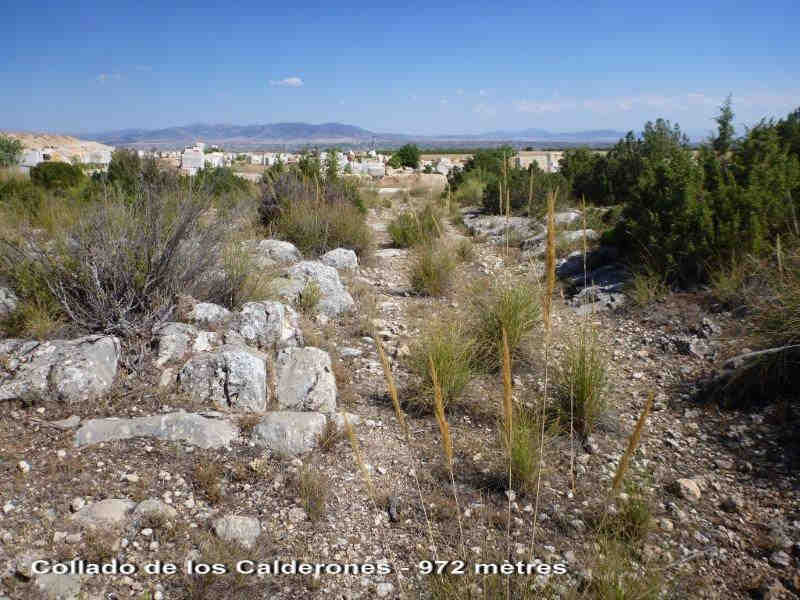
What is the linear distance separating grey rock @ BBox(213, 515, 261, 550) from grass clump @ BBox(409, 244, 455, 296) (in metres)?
3.44

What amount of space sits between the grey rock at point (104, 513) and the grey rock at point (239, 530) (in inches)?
15.2

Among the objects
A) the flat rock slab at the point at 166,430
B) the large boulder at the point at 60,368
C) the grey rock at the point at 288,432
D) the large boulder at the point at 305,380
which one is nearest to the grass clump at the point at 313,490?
the grey rock at the point at 288,432

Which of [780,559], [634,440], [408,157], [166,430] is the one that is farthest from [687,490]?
[408,157]

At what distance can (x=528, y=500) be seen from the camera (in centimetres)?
246

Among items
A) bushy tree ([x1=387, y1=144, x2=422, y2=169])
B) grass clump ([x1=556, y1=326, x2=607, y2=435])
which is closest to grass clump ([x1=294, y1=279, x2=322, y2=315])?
grass clump ([x1=556, y1=326, x2=607, y2=435])

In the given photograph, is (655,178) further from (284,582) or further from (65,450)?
(65,450)

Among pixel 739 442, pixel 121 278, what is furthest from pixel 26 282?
pixel 739 442

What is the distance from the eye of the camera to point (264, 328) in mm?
3672

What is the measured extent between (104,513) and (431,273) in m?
3.75

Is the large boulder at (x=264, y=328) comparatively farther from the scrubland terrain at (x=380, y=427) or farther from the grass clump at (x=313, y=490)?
the grass clump at (x=313, y=490)

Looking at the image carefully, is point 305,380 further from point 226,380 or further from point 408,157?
point 408,157

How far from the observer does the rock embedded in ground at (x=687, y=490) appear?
2.47 metres

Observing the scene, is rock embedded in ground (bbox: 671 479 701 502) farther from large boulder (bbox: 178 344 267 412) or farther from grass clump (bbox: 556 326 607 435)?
large boulder (bbox: 178 344 267 412)

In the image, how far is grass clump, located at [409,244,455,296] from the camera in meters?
5.32
